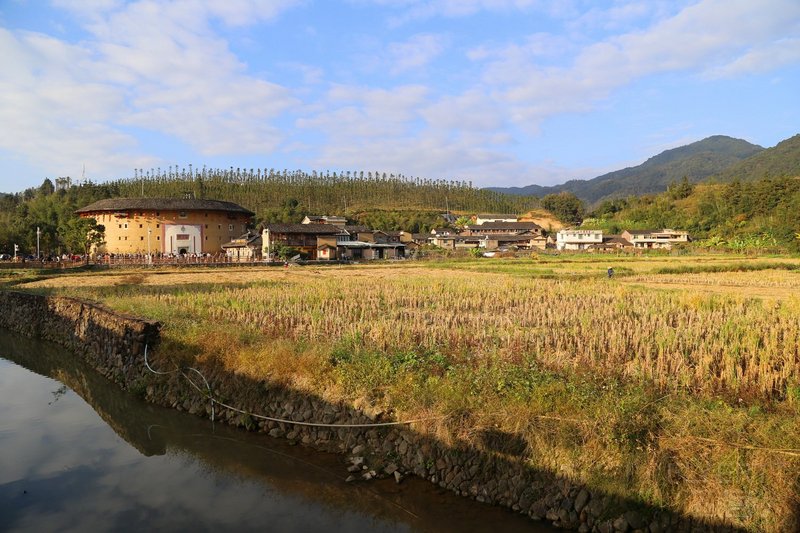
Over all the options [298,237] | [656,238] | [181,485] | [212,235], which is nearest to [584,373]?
[181,485]

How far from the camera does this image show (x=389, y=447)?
8.01 metres

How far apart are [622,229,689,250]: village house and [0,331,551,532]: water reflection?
8059 centimetres

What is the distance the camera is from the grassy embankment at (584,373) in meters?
5.95

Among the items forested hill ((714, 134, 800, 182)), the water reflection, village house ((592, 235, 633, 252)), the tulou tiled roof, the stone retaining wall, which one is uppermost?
forested hill ((714, 134, 800, 182))

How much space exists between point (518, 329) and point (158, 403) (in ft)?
29.6

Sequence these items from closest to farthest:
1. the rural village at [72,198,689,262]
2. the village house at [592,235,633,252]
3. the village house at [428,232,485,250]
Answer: the rural village at [72,198,689,262], the village house at [592,235,633,252], the village house at [428,232,485,250]

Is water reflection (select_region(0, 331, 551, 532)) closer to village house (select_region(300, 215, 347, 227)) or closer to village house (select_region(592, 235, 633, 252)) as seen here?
village house (select_region(300, 215, 347, 227))

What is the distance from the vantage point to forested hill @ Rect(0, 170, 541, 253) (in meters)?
82.4

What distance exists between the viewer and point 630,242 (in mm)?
81625

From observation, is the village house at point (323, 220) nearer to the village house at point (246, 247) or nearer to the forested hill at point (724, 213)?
the village house at point (246, 247)

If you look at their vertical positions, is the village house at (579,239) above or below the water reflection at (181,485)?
above

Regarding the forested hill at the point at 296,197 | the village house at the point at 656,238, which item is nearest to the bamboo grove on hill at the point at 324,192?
the forested hill at the point at 296,197

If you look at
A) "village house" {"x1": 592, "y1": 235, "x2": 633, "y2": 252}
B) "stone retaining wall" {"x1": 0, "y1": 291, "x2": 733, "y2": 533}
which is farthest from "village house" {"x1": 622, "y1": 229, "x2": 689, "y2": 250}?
"stone retaining wall" {"x1": 0, "y1": 291, "x2": 733, "y2": 533}

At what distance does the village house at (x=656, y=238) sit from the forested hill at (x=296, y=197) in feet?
112
